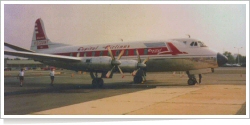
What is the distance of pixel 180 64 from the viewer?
2008cm

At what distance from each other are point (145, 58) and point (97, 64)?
4848mm

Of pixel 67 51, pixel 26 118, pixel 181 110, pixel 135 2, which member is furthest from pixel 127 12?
pixel 67 51

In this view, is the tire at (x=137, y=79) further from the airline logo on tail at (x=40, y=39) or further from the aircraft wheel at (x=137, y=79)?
the airline logo on tail at (x=40, y=39)

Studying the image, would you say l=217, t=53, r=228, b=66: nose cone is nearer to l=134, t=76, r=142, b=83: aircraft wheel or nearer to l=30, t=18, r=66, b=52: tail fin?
l=134, t=76, r=142, b=83: aircraft wheel

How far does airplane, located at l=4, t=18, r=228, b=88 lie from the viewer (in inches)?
709

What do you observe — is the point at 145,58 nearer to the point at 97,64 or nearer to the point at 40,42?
the point at 97,64

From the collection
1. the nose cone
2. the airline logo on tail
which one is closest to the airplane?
the nose cone

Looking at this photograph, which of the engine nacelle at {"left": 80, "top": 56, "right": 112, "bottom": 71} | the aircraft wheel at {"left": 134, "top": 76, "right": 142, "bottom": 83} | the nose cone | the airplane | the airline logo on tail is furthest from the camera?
the airline logo on tail

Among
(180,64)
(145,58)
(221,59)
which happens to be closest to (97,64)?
(145,58)

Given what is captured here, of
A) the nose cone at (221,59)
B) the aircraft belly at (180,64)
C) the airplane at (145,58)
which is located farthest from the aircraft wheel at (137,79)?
the nose cone at (221,59)

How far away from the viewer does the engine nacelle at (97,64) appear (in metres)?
17.6

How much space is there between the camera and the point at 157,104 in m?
12.1

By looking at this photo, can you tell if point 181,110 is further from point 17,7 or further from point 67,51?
point 67,51

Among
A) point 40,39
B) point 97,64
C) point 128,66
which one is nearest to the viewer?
point 97,64
